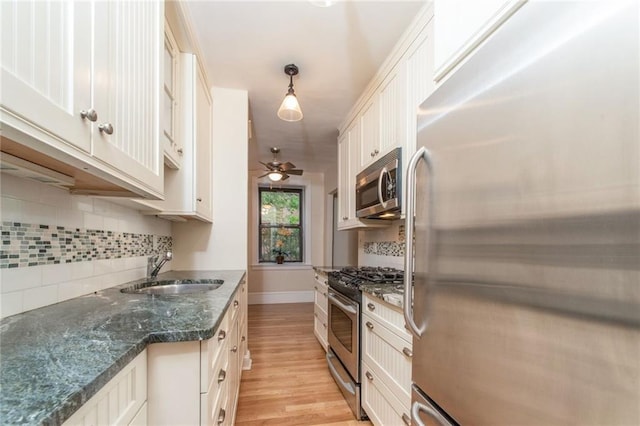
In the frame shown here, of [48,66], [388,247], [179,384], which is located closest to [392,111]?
[388,247]

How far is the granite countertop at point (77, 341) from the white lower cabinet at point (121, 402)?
36 mm

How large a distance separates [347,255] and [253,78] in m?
3.59

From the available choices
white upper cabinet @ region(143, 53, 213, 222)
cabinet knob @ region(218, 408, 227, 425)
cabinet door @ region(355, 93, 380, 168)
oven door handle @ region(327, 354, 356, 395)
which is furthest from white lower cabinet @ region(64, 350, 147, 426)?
cabinet door @ region(355, 93, 380, 168)

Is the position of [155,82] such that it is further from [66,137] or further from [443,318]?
[443,318]

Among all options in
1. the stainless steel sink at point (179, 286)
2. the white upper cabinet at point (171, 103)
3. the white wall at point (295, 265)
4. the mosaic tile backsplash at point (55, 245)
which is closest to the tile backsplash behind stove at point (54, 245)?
the mosaic tile backsplash at point (55, 245)

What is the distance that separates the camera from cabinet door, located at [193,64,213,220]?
2049 millimetres

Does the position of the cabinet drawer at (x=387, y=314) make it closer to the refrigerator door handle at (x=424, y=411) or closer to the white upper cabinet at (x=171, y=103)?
the refrigerator door handle at (x=424, y=411)

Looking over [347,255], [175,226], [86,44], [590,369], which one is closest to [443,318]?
[590,369]

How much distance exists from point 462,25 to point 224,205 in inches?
86.7

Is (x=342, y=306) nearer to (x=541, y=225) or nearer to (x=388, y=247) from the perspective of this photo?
(x=388, y=247)

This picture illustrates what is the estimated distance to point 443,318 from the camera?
85 cm

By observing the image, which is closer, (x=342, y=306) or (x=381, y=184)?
(x=381, y=184)

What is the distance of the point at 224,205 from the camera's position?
258 cm

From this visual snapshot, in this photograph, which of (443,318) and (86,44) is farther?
(443,318)
